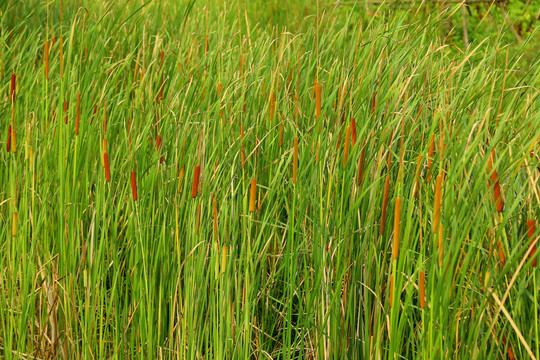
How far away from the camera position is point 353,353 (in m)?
1.52

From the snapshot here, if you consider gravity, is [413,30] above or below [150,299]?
above

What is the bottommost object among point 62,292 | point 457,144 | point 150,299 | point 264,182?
point 62,292

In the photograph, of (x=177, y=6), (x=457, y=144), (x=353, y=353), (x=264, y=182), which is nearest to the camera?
(x=457, y=144)

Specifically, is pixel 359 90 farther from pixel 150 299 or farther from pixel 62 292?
pixel 62 292

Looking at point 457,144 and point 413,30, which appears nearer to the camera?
point 457,144

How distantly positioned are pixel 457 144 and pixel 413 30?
117 cm

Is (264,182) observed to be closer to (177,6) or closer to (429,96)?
(429,96)

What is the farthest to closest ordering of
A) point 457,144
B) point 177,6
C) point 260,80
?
point 177,6 < point 260,80 < point 457,144

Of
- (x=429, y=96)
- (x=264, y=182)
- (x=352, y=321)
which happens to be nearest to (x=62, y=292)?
(x=264, y=182)

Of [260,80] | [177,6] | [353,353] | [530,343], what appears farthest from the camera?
[177,6]

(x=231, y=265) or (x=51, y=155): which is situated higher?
(x=51, y=155)

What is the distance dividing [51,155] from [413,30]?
1552 mm

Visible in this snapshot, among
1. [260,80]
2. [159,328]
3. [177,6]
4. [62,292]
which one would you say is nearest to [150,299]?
[159,328]

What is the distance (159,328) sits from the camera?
154 cm
